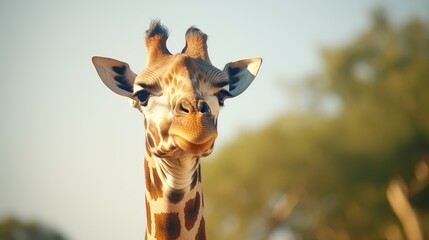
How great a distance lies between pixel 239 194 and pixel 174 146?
32.6 meters

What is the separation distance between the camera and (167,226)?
4.83 meters

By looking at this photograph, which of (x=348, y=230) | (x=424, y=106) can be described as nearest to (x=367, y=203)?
(x=348, y=230)

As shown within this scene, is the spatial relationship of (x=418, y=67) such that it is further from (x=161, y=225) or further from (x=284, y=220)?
(x=161, y=225)

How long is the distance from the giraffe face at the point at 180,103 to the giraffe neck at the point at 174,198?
109 millimetres

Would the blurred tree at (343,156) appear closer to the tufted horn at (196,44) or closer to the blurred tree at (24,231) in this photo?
the blurred tree at (24,231)

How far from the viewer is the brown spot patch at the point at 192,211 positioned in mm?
4832

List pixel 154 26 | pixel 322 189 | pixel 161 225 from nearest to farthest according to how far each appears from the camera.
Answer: pixel 161 225 < pixel 154 26 < pixel 322 189

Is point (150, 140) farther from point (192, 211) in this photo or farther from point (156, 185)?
point (192, 211)

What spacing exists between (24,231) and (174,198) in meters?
20.2

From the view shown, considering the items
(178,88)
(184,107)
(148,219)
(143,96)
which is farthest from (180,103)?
(148,219)

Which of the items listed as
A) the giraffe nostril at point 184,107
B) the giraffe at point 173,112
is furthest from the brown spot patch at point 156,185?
the giraffe nostril at point 184,107

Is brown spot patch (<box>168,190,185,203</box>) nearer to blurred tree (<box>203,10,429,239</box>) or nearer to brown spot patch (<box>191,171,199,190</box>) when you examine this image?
brown spot patch (<box>191,171,199,190</box>)

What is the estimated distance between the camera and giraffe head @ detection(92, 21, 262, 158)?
4.30 meters

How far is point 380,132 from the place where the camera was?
3503 centimetres
